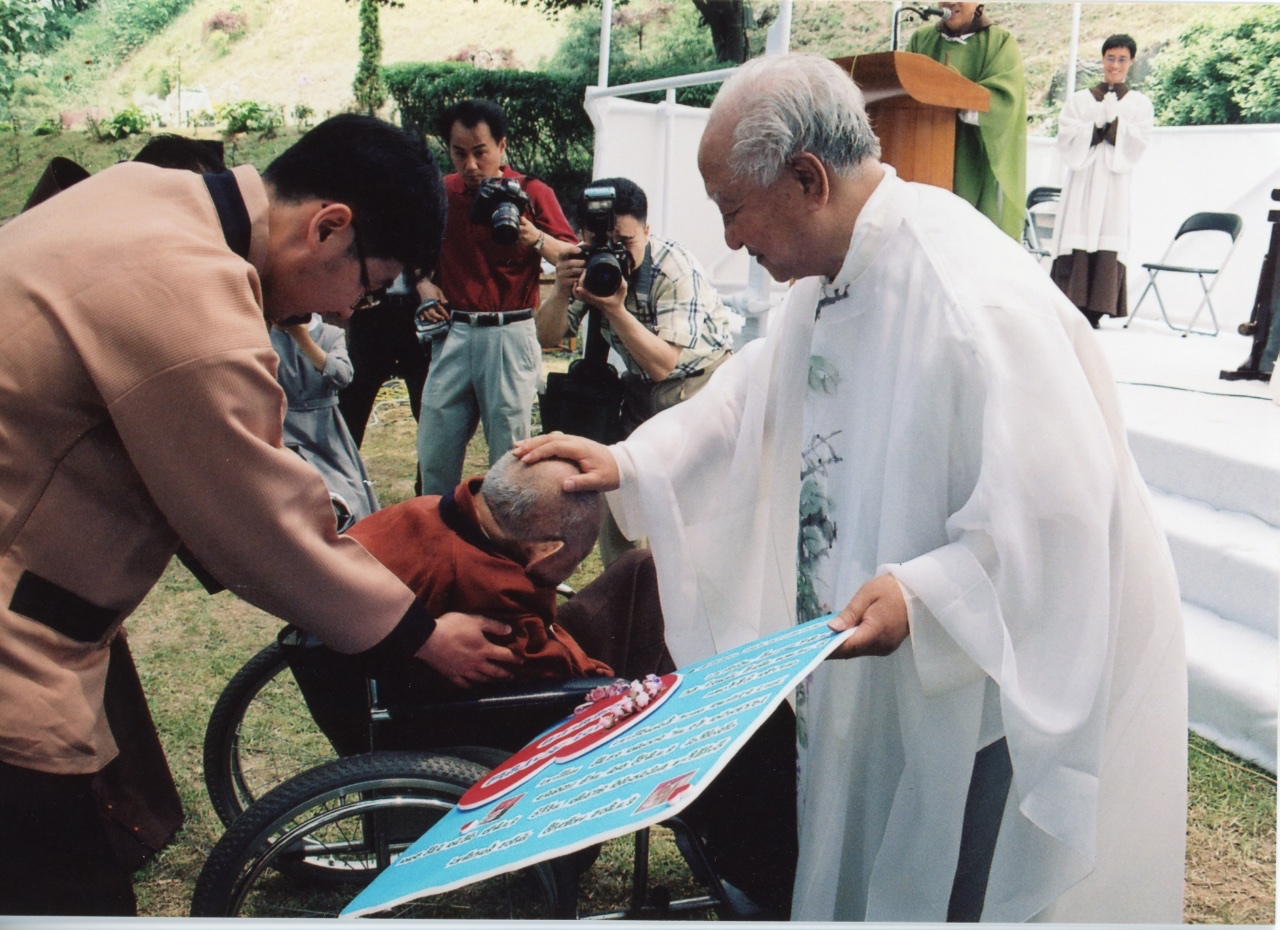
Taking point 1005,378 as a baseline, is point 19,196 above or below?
above

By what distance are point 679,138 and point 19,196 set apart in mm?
4407

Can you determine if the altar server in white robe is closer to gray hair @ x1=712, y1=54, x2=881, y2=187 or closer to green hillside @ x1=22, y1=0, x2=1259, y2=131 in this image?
green hillside @ x1=22, y1=0, x2=1259, y2=131

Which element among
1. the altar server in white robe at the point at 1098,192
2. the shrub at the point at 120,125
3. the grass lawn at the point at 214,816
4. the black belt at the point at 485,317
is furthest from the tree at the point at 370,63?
the altar server in white robe at the point at 1098,192

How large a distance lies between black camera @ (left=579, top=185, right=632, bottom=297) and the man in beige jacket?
4.86 ft

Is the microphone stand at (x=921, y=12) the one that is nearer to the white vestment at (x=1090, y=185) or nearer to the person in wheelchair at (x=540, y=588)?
the white vestment at (x=1090, y=185)

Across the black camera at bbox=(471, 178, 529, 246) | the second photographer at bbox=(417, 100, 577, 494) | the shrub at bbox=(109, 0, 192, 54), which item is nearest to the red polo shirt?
the second photographer at bbox=(417, 100, 577, 494)

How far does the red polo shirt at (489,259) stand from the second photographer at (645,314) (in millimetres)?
501

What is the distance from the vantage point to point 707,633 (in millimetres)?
2039

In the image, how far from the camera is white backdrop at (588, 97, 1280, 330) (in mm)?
2744

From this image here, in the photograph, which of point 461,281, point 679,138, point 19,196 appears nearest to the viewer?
point 19,196

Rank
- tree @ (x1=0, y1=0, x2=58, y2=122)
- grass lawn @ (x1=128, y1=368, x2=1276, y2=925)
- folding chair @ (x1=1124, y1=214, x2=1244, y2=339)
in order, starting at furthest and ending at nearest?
folding chair @ (x1=1124, y1=214, x2=1244, y2=339) → grass lawn @ (x1=128, y1=368, x2=1276, y2=925) → tree @ (x1=0, y1=0, x2=58, y2=122)

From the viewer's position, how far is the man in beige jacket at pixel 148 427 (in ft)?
3.92

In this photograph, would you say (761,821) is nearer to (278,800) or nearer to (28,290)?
(278,800)

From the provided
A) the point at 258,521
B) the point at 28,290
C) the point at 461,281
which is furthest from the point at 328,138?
the point at 461,281
